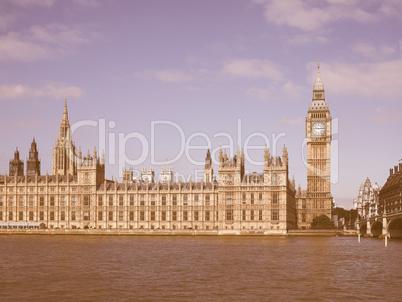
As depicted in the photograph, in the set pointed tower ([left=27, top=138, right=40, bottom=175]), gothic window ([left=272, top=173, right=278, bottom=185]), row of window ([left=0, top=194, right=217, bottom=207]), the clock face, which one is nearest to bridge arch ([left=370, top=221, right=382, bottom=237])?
gothic window ([left=272, top=173, right=278, bottom=185])

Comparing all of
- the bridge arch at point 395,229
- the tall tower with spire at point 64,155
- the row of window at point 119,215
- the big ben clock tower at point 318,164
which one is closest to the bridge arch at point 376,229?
the bridge arch at point 395,229

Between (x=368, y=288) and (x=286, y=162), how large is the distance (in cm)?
8915

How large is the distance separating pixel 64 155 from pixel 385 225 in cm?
9682

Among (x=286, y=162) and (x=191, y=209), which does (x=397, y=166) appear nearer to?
(x=286, y=162)

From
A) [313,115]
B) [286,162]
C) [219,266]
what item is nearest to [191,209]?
[286,162]

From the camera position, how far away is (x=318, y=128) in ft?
533

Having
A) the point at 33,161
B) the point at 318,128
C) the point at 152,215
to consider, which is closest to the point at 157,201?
the point at 152,215

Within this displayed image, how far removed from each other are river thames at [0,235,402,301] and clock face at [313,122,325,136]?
90.5 meters

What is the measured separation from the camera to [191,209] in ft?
447

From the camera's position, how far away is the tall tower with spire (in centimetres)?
17612

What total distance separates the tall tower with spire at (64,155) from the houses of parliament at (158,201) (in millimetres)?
26887

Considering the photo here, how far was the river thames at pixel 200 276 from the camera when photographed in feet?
132

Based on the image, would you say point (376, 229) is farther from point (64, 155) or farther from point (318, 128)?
point (64, 155)

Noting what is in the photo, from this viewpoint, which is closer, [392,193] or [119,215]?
[119,215]
